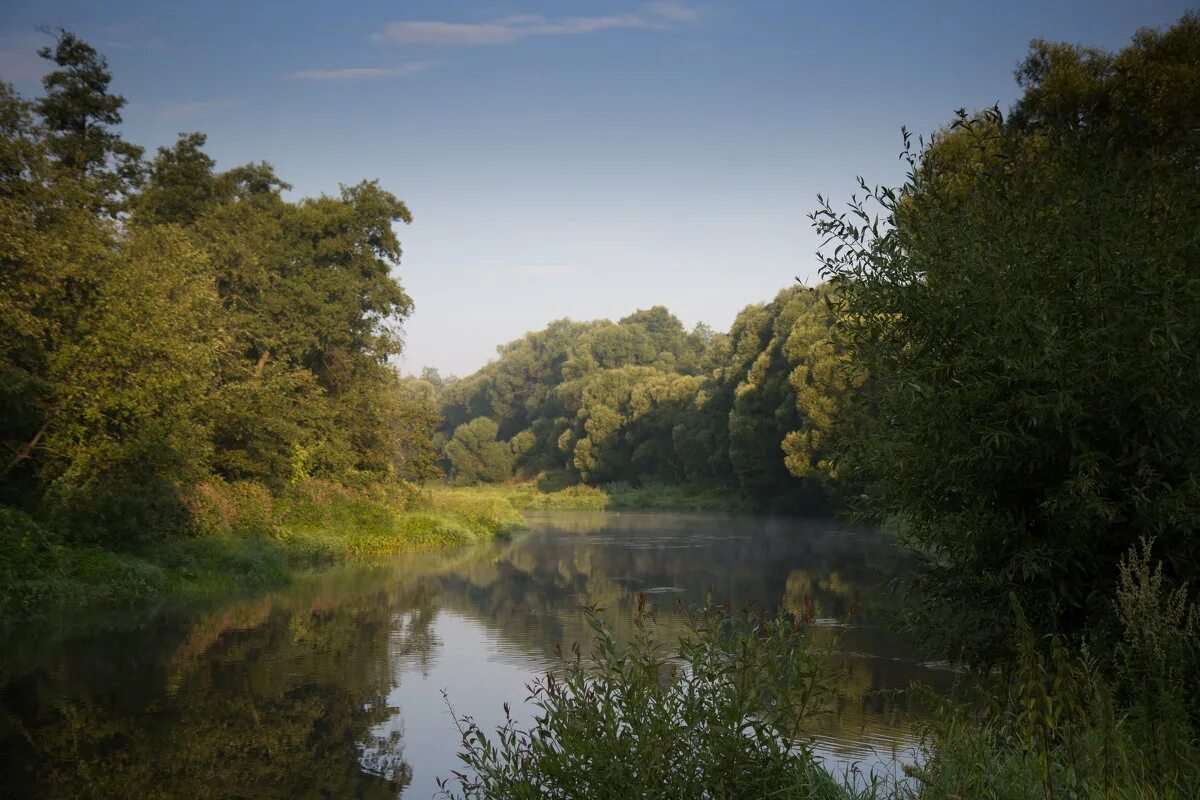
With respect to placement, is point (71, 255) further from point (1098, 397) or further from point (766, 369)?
point (766, 369)

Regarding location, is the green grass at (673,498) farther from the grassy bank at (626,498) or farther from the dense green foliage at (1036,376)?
the dense green foliage at (1036,376)

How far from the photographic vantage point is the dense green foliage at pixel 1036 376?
8492 millimetres

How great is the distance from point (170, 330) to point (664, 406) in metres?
64.0

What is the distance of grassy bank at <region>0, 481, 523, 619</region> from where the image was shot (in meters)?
20.9

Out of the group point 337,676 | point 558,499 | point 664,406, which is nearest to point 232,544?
point 337,676

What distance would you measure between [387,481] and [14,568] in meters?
20.5

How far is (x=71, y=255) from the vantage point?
23219mm

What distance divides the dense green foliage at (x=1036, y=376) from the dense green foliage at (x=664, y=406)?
1373cm

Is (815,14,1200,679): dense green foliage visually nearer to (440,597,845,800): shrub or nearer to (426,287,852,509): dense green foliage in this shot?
(440,597,845,800): shrub

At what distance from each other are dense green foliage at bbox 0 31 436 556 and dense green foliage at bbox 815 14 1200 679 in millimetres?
18329

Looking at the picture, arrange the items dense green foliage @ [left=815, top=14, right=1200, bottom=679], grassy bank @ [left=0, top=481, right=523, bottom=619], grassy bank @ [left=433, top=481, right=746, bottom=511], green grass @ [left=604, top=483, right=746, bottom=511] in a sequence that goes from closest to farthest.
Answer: dense green foliage @ [left=815, top=14, right=1200, bottom=679], grassy bank @ [left=0, top=481, right=523, bottom=619], green grass @ [left=604, top=483, right=746, bottom=511], grassy bank @ [left=433, top=481, right=746, bottom=511]

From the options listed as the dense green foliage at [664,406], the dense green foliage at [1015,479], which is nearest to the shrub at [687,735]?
the dense green foliage at [1015,479]

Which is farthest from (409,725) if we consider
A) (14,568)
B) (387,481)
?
(387,481)

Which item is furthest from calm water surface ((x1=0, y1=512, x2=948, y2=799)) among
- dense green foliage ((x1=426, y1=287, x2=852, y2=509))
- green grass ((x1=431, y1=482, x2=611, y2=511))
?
green grass ((x1=431, y1=482, x2=611, y2=511))
